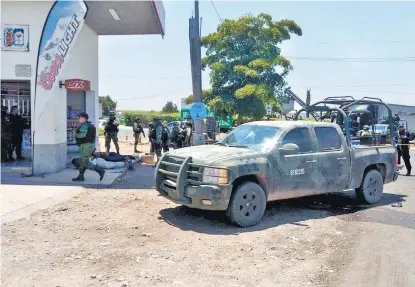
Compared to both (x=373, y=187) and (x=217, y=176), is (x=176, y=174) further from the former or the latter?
(x=373, y=187)

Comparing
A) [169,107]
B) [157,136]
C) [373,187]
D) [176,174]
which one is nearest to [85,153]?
[176,174]

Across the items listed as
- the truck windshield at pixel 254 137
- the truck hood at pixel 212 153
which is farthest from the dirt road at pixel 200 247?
the truck windshield at pixel 254 137

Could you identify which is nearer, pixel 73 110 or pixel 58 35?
pixel 58 35

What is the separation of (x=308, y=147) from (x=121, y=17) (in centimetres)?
→ 836

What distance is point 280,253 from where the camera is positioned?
5121 mm

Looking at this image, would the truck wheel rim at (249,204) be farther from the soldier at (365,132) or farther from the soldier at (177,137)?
the soldier at (177,137)

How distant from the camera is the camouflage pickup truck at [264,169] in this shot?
5984mm

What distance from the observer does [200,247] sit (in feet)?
17.1

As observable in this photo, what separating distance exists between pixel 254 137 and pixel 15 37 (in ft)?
25.0

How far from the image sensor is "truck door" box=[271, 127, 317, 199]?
21.6 ft

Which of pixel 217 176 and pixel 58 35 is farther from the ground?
pixel 58 35

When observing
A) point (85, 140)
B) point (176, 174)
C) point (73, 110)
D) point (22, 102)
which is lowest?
point (176, 174)

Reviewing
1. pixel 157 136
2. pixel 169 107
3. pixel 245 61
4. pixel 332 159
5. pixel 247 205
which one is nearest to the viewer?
pixel 247 205

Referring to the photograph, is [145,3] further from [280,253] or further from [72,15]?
[280,253]
